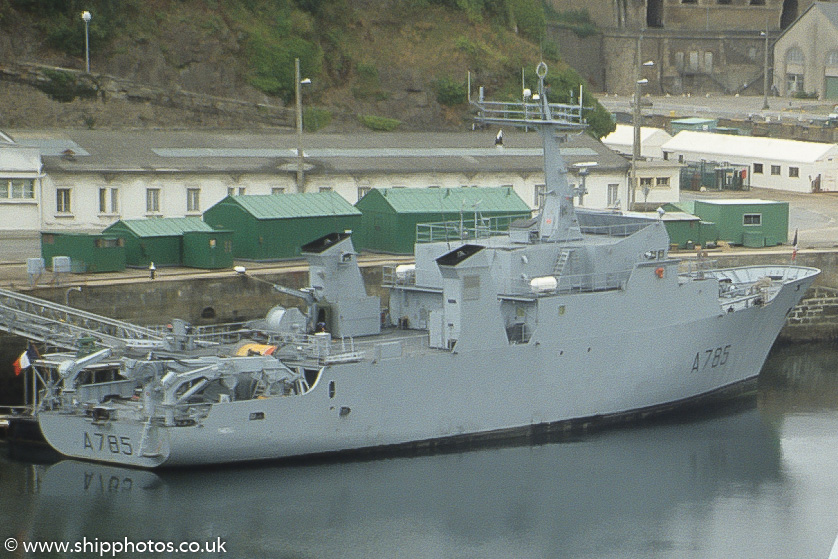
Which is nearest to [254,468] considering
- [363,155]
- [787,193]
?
[363,155]

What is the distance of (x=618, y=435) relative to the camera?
3416 centimetres

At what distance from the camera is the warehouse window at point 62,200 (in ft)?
142

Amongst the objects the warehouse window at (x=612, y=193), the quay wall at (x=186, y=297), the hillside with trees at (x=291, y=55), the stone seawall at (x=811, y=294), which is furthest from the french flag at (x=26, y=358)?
the warehouse window at (x=612, y=193)

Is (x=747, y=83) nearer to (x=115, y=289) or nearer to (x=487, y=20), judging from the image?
(x=487, y=20)

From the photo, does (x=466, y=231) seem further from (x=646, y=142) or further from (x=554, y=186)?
(x=646, y=142)

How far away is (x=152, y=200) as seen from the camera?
4434 centimetres

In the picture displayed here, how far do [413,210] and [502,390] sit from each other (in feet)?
38.5

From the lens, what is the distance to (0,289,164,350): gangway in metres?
31.6

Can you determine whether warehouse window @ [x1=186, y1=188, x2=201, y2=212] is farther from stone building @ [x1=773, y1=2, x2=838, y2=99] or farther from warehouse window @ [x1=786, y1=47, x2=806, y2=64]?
warehouse window @ [x1=786, y1=47, x2=806, y2=64]

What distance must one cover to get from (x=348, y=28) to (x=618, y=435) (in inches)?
1176

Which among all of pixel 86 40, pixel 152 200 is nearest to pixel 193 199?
pixel 152 200

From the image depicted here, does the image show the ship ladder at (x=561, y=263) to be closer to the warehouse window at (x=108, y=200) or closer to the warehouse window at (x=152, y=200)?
A: the warehouse window at (x=152, y=200)

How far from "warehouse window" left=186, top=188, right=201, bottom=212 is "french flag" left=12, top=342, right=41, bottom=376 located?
11.9 meters

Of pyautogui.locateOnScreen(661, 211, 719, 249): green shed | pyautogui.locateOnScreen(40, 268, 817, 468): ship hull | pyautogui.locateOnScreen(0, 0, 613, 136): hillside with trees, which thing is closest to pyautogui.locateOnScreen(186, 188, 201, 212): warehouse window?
pyautogui.locateOnScreen(0, 0, 613, 136): hillside with trees
